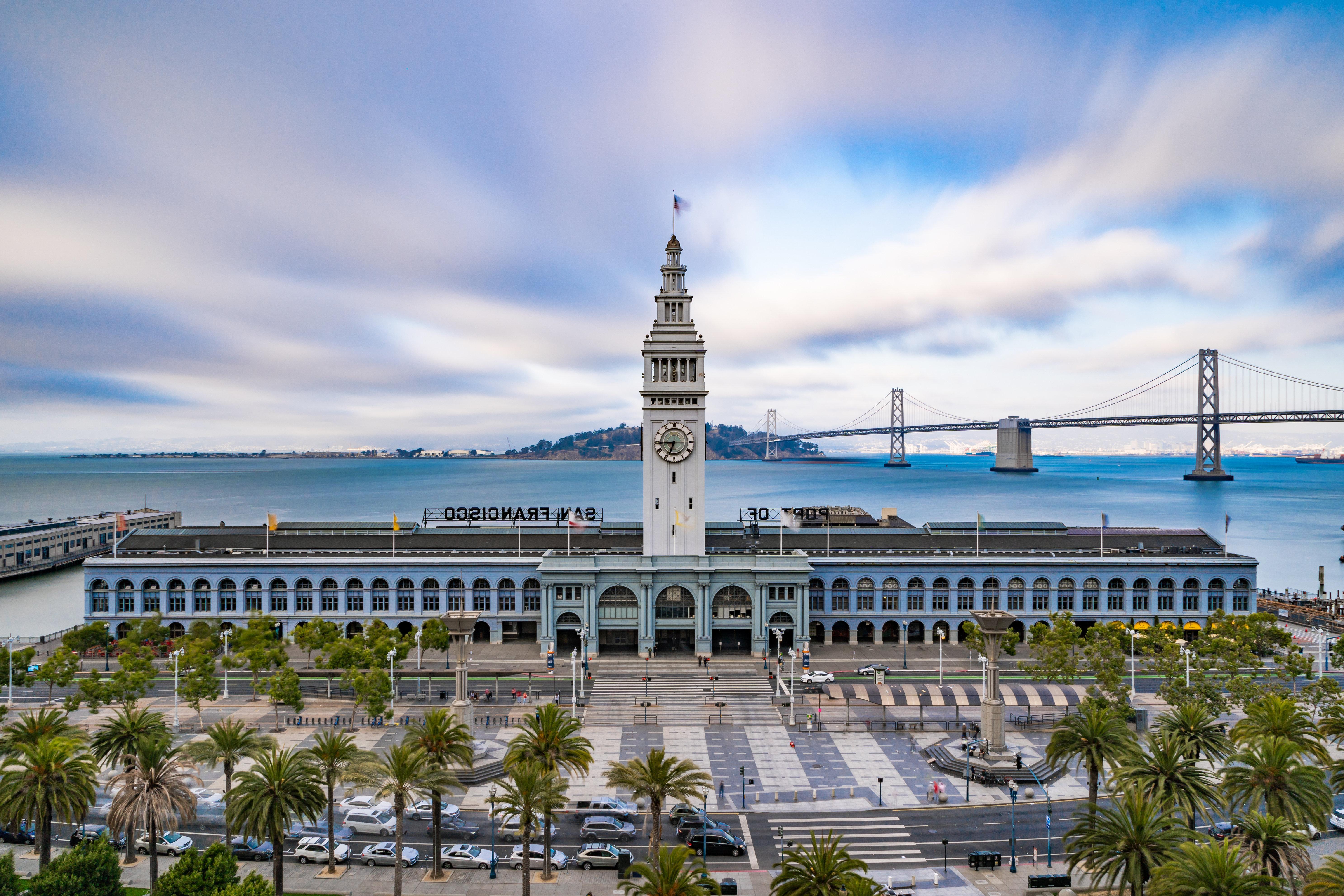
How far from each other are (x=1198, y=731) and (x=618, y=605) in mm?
53525

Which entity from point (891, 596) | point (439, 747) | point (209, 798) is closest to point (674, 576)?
point (891, 596)

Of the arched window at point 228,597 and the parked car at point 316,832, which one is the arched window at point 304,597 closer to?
the arched window at point 228,597

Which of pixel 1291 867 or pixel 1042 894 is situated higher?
pixel 1291 867

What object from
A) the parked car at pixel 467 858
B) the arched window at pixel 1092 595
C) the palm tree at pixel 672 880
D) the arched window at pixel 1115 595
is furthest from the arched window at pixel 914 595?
the palm tree at pixel 672 880

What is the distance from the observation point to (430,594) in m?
92.2

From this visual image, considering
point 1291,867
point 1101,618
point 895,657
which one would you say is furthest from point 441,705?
point 1101,618

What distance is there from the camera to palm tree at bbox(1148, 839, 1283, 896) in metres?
27.4

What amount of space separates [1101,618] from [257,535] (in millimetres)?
104571

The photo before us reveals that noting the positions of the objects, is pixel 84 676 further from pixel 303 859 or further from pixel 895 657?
pixel 895 657

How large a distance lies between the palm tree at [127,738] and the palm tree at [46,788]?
8.34 feet

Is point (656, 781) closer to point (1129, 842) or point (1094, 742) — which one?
point (1129, 842)

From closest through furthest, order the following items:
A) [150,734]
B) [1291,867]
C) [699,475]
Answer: [1291,867] → [150,734] → [699,475]

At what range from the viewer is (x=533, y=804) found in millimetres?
38531

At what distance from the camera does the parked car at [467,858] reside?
43.4m
